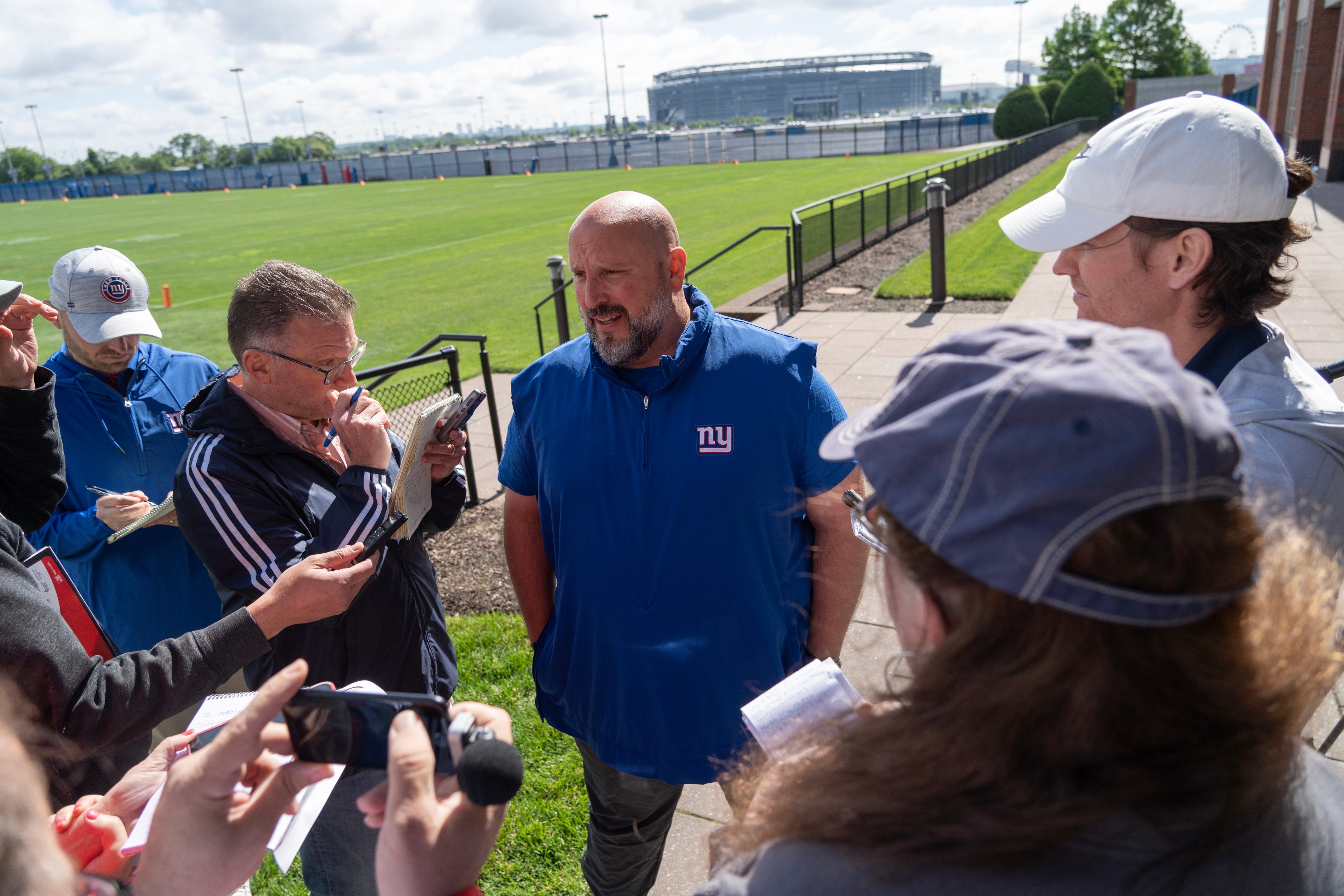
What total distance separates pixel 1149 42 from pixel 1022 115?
29.1 metres

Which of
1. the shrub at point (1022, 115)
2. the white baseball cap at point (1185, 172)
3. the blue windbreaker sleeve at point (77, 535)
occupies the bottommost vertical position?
the blue windbreaker sleeve at point (77, 535)

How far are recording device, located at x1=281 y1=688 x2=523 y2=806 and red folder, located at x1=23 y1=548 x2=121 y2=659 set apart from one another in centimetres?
115

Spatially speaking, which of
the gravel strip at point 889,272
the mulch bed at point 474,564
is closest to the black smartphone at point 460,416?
the mulch bed at point 474,564

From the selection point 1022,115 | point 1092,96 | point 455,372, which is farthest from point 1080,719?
point 1092,96

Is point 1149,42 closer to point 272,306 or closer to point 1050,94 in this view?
point 1050,94

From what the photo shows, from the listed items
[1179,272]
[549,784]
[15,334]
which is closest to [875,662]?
[549,784]

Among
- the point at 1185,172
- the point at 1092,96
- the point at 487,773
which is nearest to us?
the point at 487,773

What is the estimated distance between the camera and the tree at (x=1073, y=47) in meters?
72.8

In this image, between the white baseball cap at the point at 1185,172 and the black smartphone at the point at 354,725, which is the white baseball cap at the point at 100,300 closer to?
the black smartphone at the point at 354,725

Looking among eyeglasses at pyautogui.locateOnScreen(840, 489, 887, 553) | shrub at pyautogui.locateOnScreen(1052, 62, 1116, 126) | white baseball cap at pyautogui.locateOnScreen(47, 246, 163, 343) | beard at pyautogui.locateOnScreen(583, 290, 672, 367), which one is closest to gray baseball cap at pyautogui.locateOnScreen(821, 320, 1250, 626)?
eyeglasses at pyautogui.locateOnScreen(840, 489, 887, 553)

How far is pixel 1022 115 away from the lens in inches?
2110

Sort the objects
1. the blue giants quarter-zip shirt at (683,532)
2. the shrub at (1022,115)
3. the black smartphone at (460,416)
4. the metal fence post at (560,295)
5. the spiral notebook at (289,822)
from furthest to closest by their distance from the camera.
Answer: the shrub at (1022,115), the metal fence post at (560,295), the black smartphone at (460,416), the blue giants quarter-zip shirt at (683,532), the spiral notebook at (289,822)

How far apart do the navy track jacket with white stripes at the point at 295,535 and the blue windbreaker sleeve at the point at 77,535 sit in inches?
36.9

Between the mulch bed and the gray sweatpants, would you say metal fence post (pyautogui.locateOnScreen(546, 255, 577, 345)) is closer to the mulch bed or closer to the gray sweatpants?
the mulch bed
